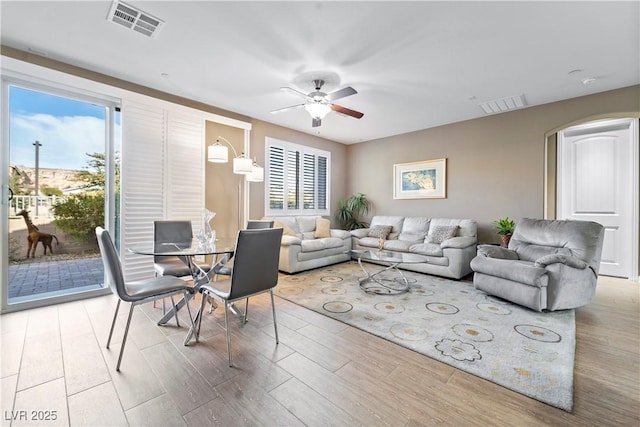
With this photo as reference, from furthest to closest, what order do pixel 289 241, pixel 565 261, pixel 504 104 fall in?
pixel 289 241, pixel 504 104, pixel 565 261

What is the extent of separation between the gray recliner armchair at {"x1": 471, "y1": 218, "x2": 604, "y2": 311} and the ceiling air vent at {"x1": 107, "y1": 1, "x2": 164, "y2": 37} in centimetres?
428

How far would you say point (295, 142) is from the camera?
5.71 meters

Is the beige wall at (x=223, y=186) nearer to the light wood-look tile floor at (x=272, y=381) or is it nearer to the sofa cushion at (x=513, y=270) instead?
the light wood-look tile floor at (x=272, y=381)

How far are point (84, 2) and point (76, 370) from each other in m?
2.78

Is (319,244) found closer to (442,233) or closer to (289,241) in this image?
(289,241)

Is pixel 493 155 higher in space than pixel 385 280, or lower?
higher

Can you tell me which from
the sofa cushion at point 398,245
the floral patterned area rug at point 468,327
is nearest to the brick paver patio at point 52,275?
the floral patterned area rug at point 468,327

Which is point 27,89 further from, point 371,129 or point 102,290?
point 371,129

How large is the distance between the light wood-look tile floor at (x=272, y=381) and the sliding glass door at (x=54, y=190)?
76cm

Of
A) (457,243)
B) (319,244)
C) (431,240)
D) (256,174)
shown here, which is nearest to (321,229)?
(319,244)

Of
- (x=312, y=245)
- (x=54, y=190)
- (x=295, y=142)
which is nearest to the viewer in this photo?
(x=54, y=190)

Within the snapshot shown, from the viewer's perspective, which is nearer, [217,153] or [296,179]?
[217,153]

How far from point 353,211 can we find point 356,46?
174 inches

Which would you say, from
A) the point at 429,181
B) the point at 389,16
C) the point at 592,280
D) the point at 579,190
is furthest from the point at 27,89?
the point at 579,190
